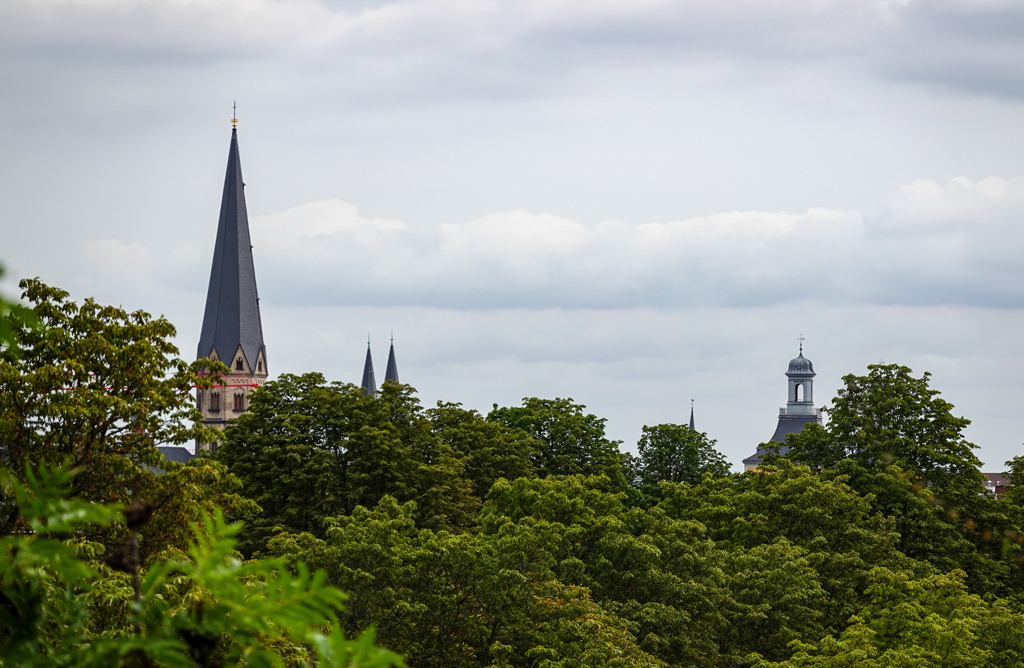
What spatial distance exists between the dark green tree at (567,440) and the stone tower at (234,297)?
63.4m

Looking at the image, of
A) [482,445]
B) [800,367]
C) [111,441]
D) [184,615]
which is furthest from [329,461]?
[800,367]

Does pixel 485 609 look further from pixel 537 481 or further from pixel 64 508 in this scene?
pixel 64 508

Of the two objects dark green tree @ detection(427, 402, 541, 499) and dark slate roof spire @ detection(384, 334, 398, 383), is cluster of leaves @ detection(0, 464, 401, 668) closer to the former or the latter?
dark green tree @ detection(427, 402, 541, 499)

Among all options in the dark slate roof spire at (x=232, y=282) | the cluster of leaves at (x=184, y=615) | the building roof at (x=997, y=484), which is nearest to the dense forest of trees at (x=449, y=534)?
the cluster of leaves at (x=184, y=615)

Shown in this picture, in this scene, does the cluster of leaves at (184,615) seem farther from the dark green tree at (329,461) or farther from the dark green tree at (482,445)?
the dark green tree at (482,445)

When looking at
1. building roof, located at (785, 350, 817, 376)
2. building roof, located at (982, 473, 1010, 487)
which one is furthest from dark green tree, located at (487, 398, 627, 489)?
building roof, located at (785, 350, 817, 376)

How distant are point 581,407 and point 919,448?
16.1 meters

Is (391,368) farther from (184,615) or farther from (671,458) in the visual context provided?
(184,615)

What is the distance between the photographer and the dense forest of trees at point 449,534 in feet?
13.7

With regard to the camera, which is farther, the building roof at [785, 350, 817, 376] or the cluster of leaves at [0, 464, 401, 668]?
the building roof at [785, 350, 817, 376]

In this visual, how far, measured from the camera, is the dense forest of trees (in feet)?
13.7

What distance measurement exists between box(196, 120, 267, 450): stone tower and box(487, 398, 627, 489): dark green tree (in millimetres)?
63356

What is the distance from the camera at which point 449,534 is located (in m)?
30.6

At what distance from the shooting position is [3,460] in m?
20.9
